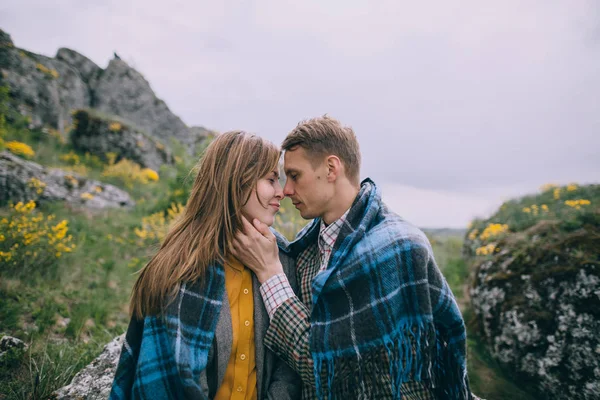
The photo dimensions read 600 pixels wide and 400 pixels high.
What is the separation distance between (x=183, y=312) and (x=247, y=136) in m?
1.09

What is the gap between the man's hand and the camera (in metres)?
1.73

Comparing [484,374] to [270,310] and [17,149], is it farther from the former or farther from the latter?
[17,149]

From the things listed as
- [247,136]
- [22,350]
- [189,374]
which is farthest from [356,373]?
[22,350]

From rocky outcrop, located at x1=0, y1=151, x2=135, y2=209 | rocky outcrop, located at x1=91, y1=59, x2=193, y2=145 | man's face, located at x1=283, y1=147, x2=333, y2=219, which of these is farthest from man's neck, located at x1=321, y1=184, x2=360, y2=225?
rocky outcrop, located at x1=91, y1=59, x2=193, y2=145

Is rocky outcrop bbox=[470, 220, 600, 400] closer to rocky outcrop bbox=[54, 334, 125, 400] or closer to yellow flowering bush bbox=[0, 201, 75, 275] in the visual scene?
rocky outcrop bbox=[54, 334, 125, 400]

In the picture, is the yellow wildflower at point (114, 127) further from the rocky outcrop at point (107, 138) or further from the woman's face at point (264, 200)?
the woman's face at point (264, 200)

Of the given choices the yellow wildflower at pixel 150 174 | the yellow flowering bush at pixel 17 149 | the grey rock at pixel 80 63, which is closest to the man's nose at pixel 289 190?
the yellow flowering bush at pixel 17 149

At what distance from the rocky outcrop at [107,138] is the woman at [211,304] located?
40.5 feet

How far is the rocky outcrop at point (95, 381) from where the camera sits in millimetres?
1952

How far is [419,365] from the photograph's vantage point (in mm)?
1495

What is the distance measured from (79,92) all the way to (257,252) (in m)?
20.7

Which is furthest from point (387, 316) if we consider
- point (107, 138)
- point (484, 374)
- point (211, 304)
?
point (107, 138)

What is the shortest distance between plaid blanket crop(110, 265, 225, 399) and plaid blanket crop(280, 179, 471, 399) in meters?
0.57

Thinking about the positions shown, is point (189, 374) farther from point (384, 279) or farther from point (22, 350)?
point (22, 350)
